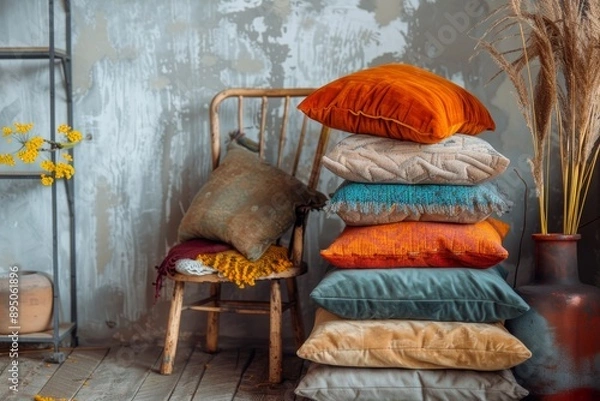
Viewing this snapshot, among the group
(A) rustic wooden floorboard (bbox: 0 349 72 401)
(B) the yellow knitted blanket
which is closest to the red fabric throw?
(B) the yellow knitted blanket

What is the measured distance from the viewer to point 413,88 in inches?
95.0

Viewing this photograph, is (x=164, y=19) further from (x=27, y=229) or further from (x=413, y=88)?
(x=413, y=88)

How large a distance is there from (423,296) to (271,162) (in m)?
1.04

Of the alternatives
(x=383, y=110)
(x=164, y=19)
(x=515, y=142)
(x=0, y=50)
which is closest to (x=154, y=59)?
(x=164, y=19)

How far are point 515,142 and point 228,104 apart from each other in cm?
109

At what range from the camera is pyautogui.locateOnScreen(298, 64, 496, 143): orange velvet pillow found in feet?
7.70

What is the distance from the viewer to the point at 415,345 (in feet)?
7.66

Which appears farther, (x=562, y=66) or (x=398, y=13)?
(x=398, y=13)

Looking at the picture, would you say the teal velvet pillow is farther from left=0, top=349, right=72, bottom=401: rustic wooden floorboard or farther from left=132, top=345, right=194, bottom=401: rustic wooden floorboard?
left=0, top=349, right=72, bottom=401: rustic wooden floorboard

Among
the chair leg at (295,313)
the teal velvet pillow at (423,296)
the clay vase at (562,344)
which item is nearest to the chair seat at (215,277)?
the chair leg at (295,313)

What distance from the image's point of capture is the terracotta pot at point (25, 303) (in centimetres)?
306

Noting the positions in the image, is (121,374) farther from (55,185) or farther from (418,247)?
(418,247)

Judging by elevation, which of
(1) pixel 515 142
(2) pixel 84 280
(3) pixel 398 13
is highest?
(3) pixel 398 13

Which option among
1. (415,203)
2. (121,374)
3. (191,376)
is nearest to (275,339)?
(191,376)
